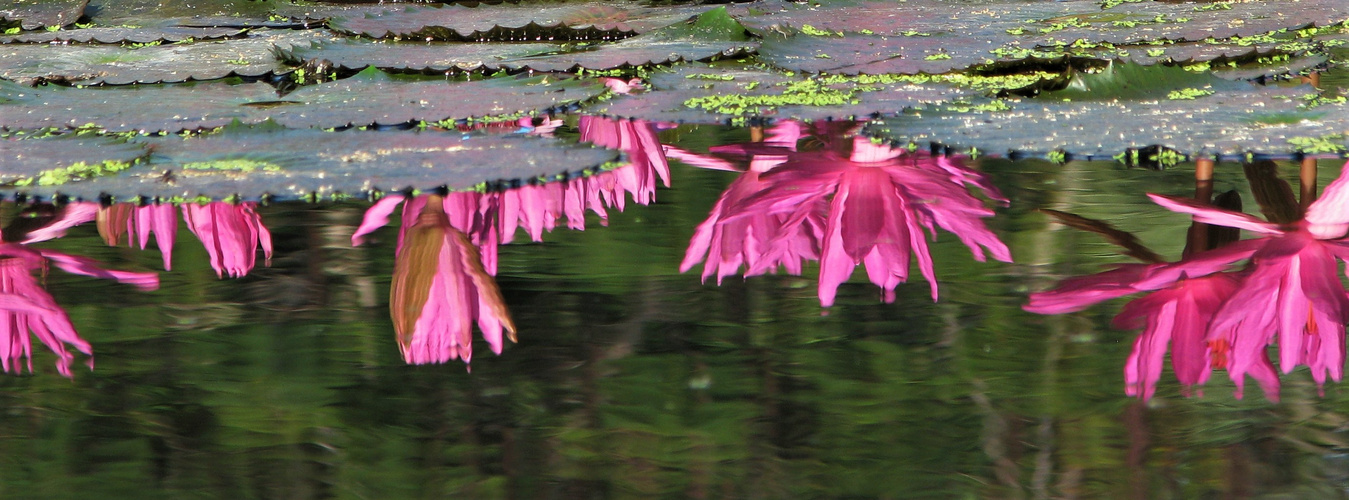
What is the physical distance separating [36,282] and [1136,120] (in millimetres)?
1262

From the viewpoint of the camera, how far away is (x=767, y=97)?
201 centimetres

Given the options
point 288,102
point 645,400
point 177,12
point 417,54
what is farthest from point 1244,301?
point 177,12

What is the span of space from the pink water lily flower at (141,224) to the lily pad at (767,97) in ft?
2.30

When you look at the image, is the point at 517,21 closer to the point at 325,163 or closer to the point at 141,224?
the point at 325,163

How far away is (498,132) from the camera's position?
5.56 feet

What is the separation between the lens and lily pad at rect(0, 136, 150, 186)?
1478 millimetres

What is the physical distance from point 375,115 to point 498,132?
26 cm

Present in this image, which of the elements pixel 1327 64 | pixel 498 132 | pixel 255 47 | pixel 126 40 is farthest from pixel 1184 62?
pixel 126 40

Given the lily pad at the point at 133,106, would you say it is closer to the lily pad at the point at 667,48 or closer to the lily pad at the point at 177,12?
the lily pad at the point at 667,48

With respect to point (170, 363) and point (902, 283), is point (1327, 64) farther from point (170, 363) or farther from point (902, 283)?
point (170, 363)

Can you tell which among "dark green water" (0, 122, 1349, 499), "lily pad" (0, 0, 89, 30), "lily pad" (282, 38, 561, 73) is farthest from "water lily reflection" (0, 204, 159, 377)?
"lily pad" (0, 0, 89, 30)

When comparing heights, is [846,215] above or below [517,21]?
below

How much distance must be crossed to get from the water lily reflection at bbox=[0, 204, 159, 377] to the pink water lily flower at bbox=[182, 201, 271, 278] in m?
0.06

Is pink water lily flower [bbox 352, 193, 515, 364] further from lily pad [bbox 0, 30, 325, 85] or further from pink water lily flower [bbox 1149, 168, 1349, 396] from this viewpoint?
lily pad [bbox 0, 30, 325, 85]
